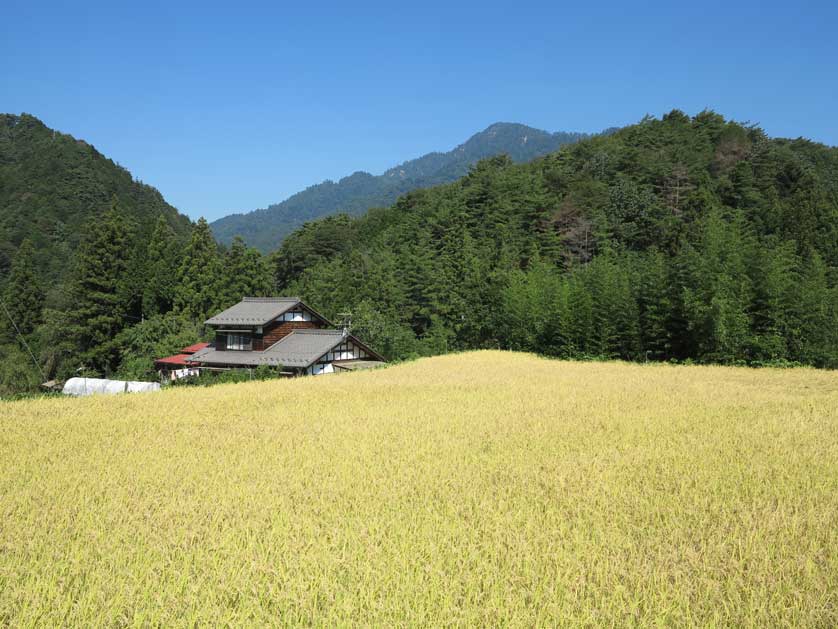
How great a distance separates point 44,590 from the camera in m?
3.67

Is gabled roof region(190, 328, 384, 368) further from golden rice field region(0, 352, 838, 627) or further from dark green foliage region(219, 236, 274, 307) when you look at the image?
golden rice field region(0, 352, 838, 627)

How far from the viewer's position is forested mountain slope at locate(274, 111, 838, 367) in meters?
21.3

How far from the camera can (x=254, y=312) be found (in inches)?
1122

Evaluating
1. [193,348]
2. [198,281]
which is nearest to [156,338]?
[193,348]

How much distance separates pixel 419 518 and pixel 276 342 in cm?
2454

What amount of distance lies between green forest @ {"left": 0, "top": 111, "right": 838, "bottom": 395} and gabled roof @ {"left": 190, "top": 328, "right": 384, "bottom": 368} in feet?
21.2

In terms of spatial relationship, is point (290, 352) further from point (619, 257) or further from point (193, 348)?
point (619, 257)

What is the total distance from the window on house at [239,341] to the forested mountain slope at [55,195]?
26.3m

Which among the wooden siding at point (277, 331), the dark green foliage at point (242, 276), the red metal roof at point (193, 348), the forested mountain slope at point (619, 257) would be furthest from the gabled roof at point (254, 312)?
the dark green foliage at point (242, 276)

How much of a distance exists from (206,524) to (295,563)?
1423mm

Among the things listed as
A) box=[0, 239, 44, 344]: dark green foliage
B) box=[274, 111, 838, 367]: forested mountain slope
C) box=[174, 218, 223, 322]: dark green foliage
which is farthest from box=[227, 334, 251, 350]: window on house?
box=[0, 239, 44, 344]: dark green foliage

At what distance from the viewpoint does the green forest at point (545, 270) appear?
21.9 metres

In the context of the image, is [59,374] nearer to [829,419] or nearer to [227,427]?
[227,427]

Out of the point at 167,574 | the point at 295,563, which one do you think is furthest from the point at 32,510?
the point at 295,563
